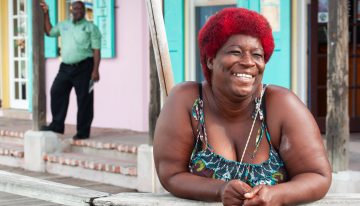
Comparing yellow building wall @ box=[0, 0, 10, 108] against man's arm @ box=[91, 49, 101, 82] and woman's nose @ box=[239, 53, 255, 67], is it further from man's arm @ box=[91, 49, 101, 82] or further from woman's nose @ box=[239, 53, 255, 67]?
woman's nose @ box=[239, 53, 255, 67]

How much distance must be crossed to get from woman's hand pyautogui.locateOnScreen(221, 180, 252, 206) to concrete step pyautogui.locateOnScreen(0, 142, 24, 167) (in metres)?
7.75

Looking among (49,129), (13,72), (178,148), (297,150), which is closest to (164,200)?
(178,148)

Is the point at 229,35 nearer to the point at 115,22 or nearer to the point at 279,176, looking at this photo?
the point at 279,176

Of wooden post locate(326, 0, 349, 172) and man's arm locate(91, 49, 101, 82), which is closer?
wooden post locate(326, 0, 349, 172)

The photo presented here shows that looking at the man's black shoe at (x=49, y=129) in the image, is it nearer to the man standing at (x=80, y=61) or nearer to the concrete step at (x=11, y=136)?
the man standing at (x=80, y=61)

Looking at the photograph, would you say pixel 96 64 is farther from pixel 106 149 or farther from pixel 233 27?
pixel 233 27

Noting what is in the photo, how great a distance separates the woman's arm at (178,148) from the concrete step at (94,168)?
18.1 feet

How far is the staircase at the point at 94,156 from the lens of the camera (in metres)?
8.82

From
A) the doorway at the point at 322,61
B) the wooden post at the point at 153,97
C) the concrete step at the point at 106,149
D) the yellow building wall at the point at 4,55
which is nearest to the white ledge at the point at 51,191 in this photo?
the wooden post at the point at 153,97

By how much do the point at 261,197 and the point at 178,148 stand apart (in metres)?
0.42

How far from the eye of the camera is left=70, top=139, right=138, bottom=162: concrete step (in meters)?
9.17

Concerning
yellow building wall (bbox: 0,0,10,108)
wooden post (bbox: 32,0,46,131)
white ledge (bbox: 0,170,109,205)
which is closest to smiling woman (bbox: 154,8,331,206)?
white ledge (bbox: 0,170,109,205)

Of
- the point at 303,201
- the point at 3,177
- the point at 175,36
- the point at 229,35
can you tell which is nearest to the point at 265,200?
the point at 303,201

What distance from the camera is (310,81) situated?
9.78 m
